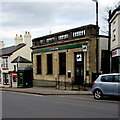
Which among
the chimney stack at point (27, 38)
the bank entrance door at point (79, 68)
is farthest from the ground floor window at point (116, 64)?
the chimney stack at point (27, 38)

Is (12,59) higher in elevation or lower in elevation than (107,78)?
higher

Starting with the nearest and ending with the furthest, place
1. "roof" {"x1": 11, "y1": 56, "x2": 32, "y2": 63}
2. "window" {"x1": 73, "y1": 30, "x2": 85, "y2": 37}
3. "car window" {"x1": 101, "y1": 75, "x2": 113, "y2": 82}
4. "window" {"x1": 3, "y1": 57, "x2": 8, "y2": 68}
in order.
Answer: "car window" {"x1": 101, "y1": 75, "x2": 113, "y2": 82} → "window" {"x1": 73, "y1": 30, "x2": 85, "y2": 37} → "roof" {"x1": 11, "y1": 56, "x2": 32, "y2": 63} → "window" {"x1": 3, "y1": 57, "x2": 8, "y2": 68}

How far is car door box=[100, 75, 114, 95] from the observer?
485 inches

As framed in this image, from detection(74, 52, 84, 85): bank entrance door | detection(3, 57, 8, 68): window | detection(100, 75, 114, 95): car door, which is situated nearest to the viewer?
detection(100, 75, 114, 95): car door

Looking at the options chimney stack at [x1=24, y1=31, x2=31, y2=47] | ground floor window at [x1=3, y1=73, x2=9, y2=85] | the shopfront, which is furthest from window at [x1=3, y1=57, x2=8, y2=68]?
the shopfront

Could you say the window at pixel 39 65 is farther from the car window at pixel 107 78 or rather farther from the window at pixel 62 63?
the car window at pixel 107 78

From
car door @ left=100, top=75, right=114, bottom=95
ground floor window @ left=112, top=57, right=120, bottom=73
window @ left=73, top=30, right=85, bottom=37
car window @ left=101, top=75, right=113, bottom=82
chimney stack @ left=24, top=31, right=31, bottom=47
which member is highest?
chimney stack @ left=24, top=31, right=31, bottom=47

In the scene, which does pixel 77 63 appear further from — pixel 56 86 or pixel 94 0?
pixel 94 0

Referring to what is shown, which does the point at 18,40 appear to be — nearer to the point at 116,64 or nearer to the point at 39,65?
the point at 39,65

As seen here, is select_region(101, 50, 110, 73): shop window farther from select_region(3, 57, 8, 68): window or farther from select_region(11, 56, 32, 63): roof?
select_region(3, 57, 8, 68): window

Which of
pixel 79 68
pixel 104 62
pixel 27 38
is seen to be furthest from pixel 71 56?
pixel 27 38

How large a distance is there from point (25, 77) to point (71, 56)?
34.8ft

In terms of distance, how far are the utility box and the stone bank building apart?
2.89 m

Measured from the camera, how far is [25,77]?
29.8 meters
